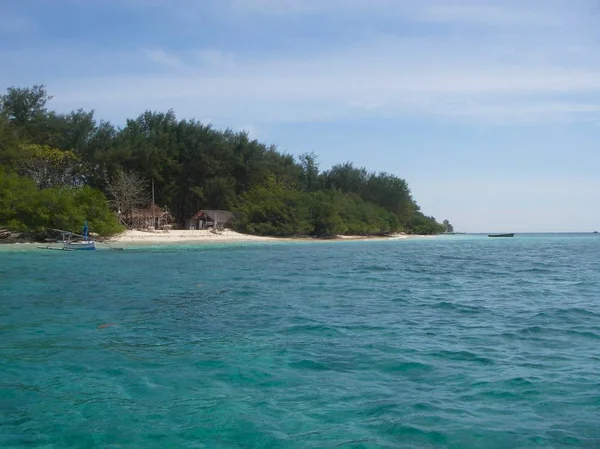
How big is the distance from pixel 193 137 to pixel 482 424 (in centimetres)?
5905

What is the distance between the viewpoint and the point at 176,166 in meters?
59.6

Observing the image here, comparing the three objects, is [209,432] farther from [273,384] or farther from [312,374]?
[312,374]

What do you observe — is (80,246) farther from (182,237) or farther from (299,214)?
(299,214)

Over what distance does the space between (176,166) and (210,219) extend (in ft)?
24.2

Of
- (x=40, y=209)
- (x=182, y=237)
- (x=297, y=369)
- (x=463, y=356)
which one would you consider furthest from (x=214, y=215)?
(x=297, y=369)

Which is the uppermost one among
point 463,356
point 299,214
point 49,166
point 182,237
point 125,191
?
point 49,166

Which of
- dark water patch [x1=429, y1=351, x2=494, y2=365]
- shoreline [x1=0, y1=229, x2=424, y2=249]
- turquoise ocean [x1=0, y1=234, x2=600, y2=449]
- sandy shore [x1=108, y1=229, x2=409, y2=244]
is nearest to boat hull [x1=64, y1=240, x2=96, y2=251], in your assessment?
shoreline [x1=0, y1=229, x2=424, y2=249]

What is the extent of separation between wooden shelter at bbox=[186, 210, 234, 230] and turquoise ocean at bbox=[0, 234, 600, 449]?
41.6 metres

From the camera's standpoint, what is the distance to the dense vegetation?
1987 inches

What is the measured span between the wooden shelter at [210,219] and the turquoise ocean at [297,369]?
41591 mm

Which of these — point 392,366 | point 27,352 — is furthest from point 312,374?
point 27,352

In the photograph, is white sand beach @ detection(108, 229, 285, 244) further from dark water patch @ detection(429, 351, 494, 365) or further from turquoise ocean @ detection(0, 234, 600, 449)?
dark water patch @ detection(429, 351, 494, 365)

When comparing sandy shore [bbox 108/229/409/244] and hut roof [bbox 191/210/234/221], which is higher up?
hut roof [bbox 191/210/234/221]

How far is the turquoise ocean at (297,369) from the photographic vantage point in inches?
207
